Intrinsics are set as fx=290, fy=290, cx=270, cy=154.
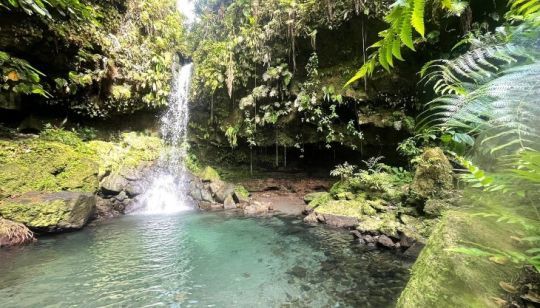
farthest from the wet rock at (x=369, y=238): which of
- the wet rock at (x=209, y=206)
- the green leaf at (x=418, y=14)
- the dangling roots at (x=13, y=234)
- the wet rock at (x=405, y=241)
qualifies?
the dangling roots at (x=13, y=234)

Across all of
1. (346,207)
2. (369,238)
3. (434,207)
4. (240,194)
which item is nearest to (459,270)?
(369,238)

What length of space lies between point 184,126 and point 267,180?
180 inches

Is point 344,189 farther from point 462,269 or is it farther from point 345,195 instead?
point 462,269

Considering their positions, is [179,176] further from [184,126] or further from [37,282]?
[37,282]

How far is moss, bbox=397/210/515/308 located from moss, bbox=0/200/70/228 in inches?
304

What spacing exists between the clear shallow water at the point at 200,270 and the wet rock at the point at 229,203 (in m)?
2.87

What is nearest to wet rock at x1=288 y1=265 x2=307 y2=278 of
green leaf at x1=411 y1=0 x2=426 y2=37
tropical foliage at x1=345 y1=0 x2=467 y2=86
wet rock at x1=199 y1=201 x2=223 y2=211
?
tropical foliage at x1=345 y1=0 x2=467 y2=86

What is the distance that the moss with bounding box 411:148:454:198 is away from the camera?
6.21m

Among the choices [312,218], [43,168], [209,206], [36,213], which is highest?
[43,168]

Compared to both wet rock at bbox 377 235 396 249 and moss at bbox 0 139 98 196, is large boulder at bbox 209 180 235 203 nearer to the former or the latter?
moss at bbox 0 139 98 196

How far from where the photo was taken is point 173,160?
1243 cm

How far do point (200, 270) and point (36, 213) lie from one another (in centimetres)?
459

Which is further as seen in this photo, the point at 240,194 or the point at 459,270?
the point at 240,194

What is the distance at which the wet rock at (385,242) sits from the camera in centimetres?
572
